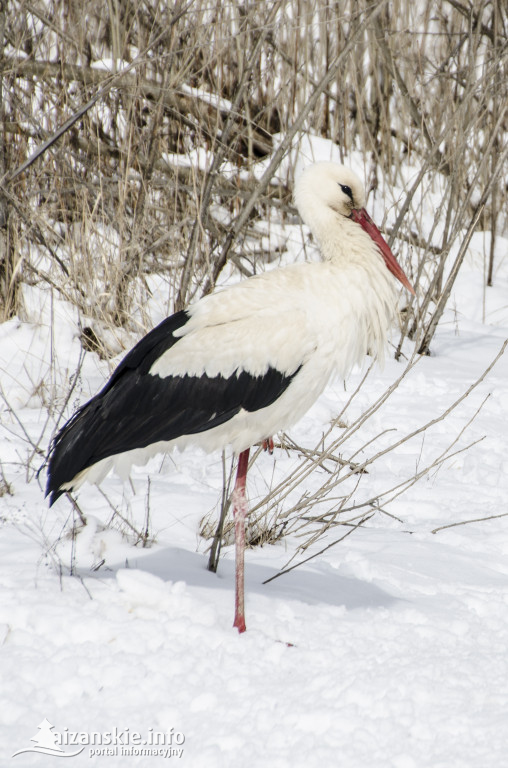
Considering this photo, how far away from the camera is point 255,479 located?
4.60m

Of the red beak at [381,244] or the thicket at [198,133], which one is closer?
the red beak at [381,244]

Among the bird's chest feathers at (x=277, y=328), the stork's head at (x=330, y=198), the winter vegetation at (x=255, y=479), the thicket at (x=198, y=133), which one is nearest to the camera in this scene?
the winter vegetation at (x=255, y=479)

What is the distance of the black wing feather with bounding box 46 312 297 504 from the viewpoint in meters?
3.12

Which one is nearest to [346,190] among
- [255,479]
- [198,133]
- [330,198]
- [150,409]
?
[330,198]

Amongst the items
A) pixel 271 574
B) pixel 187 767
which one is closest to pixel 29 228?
pixel 271 574

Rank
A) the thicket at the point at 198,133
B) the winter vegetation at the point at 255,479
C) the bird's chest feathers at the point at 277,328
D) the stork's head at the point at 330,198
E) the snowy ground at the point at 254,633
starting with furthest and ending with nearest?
the thicket at the point at 198,133
the stork's head at the point at 330,198
the bird's chest feathers at the point at 277,328
the winter vegetation at the point at 255,479
the snowy ground at the point at 254,633

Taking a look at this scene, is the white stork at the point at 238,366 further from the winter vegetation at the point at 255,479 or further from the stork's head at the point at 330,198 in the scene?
the winter vegetation at the point at 255,479

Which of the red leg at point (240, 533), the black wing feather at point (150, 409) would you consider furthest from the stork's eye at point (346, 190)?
the red leg at point (240, 533)

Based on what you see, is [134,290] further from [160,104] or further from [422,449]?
[422,449]

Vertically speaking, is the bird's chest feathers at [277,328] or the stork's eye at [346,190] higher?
the stork's eye at [346,190]

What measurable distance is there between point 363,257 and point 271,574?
→ 121cm

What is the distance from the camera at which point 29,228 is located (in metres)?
5.99

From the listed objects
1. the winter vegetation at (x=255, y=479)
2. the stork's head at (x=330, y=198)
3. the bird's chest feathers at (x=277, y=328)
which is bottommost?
the winter vegetation at (x=255, y=479)

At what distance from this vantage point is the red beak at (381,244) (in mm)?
3424
